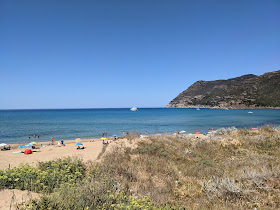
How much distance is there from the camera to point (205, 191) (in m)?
5.53

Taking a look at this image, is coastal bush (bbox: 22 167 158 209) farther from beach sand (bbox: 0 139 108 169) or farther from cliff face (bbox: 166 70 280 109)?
cliff face (bbox: 166 70 280 109)

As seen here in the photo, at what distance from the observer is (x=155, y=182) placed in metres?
6.55

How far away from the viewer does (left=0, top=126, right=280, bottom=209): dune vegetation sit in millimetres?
4148

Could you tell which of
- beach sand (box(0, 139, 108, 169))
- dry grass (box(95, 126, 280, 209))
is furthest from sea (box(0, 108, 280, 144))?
beach sand (box(0, 139, 108, 169))

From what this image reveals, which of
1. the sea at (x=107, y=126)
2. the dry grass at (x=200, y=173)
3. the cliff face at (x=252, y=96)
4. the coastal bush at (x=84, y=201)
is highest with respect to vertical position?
the cliff face at (x=252, y=96)

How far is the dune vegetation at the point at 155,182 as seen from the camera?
13.6 feet

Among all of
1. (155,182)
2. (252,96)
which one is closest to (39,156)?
(155,182)

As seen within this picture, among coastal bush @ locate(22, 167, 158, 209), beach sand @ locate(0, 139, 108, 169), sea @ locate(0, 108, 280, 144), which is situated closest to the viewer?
coastal bush @ locate(22, 167, 158, 209)

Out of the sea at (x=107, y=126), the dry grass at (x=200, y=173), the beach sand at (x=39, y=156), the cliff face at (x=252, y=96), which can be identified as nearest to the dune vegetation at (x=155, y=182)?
the dry grass at (x=200, y=173)

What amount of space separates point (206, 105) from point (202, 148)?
160 m

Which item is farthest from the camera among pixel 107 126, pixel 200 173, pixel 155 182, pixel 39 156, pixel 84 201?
pixel 107 126

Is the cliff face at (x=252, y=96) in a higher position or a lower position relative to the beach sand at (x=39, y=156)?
higher

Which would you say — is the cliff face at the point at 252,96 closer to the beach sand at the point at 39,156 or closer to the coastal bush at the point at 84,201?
the beach sand at the point at 39,156

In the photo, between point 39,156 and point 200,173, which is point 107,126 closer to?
point 39,156
